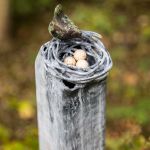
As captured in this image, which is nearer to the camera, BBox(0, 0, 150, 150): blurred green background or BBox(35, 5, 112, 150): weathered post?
BBox(35, 5, 112, 150): weathered post

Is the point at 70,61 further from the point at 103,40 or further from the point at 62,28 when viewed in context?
the point at 103,40

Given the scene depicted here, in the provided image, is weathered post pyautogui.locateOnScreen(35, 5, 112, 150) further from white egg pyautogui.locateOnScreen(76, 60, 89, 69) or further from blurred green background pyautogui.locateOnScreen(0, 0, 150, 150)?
blurred green background pyautogui.locateOnScreen(0, 0, 150, 150)

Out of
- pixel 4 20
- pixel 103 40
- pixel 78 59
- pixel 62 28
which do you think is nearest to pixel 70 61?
pixel 78 59

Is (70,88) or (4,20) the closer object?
(70,88)

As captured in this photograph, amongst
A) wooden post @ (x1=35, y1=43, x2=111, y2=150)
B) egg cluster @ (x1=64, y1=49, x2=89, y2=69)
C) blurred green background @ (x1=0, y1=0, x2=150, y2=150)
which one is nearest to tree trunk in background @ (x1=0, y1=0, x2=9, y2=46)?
blurred green background @ (x1=0, y1=0, x2=150, y2=150)

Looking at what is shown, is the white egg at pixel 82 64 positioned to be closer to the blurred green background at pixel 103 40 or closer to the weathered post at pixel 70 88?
the weathered post at pixel 70 88

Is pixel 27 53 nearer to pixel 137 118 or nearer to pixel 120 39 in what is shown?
pixel 120 39

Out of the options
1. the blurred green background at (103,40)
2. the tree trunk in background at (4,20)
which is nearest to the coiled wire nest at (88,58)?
the blurred green background at (103,40)
